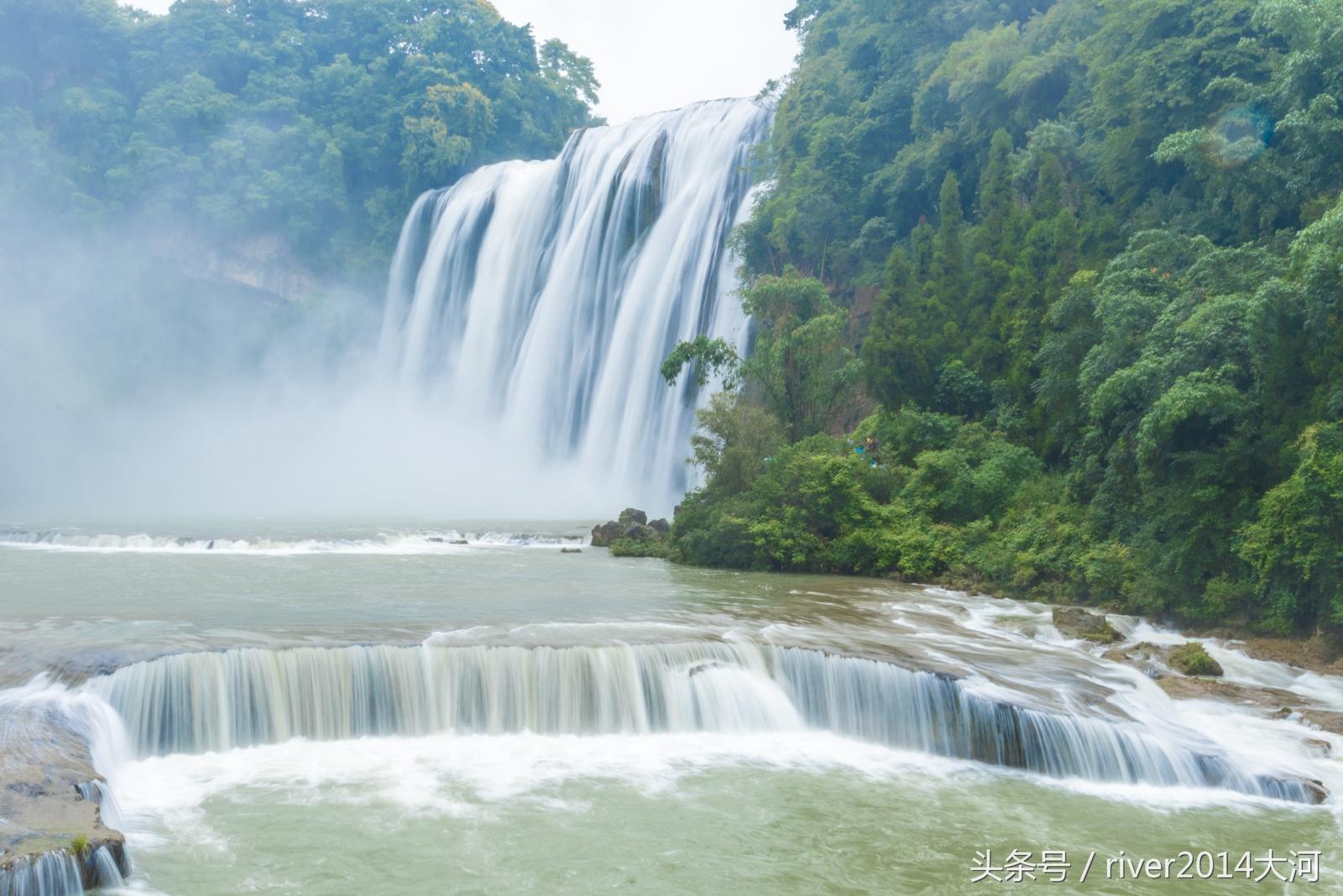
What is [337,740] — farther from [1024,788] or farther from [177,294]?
[177,294]

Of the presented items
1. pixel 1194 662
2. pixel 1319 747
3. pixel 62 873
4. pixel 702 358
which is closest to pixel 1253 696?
pixel 1194 662

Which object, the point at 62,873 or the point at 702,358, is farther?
the point at 702,358

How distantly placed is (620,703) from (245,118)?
46.8 metres

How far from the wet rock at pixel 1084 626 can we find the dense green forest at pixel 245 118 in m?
41.5

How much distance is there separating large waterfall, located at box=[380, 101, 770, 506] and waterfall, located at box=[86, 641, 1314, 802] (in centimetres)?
1932

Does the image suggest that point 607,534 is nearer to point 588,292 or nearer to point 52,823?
point 588,292

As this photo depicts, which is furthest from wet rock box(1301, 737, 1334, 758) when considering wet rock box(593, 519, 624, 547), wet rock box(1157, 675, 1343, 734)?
wet rock box(593, 519, 624, 547)

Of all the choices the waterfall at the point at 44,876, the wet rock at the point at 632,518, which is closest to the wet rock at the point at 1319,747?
the waterfall at the point at 44,876

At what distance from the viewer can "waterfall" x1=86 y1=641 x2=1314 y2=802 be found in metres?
9.35

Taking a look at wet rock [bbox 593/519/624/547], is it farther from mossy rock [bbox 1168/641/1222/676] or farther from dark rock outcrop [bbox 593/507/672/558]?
mossy rock [bbox 1168/641/1222/676]

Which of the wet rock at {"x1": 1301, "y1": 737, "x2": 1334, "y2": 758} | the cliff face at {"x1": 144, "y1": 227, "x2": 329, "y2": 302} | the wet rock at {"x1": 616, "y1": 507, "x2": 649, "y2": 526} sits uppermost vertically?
the cliff face at {"x1": 144, "y1": 227, "x2": 329, "y2": 302}

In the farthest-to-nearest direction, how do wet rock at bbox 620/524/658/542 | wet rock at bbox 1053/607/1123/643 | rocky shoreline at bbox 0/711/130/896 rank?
wet rock at bbox 620/524/658/542 → wet rock at bbox 1053/607/1123/643 → rocky shoreline at bbox 0/711/130/896

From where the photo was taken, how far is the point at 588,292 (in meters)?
35.4

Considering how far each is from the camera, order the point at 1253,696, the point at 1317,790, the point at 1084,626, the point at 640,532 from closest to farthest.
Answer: the point at 1317,790
the point at 1253,696
the point at 1084,626
the point at 640,532
